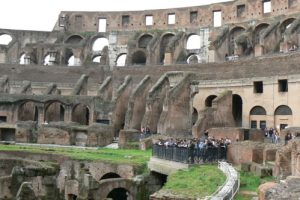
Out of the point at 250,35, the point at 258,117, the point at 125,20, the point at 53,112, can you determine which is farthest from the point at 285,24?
the point at 53,112

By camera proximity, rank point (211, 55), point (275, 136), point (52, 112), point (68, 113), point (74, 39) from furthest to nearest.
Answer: point (74, 39)
point (211, 55)
point (52, 112)
point (68, 113)
point (275, 136)

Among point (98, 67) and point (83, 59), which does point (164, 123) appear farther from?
point (83, 59)

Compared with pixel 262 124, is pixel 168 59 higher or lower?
higher

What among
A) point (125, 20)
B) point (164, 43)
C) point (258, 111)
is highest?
point (125, 20)

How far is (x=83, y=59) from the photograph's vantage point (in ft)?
166

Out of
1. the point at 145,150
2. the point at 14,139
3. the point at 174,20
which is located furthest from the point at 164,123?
the point at 174,20

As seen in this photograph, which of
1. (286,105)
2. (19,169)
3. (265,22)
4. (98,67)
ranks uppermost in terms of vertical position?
(265,22)

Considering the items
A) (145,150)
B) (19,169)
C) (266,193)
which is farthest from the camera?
(145,150)

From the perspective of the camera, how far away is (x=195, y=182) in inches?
559

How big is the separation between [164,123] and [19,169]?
17.3 meters

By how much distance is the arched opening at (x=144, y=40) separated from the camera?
52.2m

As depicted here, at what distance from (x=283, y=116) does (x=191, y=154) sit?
17177 millimetres

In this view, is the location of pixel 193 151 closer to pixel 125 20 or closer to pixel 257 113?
pixel 257 113

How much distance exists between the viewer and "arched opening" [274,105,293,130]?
32841 mm
